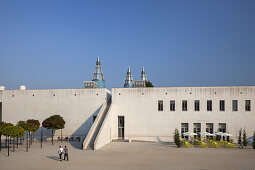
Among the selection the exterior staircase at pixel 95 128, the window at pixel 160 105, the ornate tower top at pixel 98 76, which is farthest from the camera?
the ornate tower top at pixel 98 76

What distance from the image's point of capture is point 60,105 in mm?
36719

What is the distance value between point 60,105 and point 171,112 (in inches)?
636

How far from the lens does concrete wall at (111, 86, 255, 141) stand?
32.7m

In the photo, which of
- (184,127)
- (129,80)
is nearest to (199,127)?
(184,127)

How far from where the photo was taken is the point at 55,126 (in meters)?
31.4

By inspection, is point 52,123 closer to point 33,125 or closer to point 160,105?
point 33,125

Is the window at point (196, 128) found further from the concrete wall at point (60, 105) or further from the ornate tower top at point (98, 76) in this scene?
the ornate tower top at point (98, 76)

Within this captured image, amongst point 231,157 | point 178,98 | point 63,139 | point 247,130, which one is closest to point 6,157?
point 63,139

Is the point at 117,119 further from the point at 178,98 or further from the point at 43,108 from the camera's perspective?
the point at 43,108

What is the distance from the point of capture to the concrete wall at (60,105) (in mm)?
35844

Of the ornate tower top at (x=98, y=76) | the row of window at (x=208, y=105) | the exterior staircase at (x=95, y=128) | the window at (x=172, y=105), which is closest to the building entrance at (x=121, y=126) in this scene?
the exterior staircase at (x=95, y=128)

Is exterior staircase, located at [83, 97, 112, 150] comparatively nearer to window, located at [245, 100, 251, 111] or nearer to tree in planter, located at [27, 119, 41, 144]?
tree in planter, located at [27, 119, 41, 144]

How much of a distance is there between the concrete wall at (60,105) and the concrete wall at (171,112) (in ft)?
11.2

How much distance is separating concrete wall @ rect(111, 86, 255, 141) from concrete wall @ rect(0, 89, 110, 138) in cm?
340
